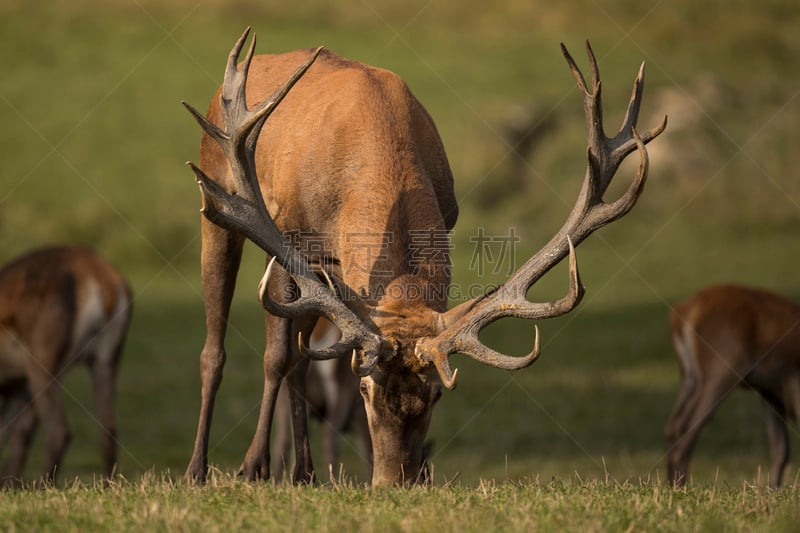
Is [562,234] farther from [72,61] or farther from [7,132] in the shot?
[72,61]

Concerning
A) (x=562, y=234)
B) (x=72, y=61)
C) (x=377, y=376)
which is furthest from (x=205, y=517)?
(x=72, y=61)

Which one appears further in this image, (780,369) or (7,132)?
(7,132)

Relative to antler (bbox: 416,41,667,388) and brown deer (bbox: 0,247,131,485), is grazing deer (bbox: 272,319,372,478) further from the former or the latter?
antler (bbox: 416,41,667,388)

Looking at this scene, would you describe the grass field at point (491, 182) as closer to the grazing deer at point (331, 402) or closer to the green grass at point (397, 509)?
the grazing deer at point (331, 402)

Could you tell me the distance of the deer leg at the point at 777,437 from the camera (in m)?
11.5

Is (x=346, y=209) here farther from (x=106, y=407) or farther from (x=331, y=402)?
(x=331, y=402)

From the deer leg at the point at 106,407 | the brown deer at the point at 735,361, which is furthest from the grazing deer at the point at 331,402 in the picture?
the brown deer at the point at 735,361

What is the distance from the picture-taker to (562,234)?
23.0ft

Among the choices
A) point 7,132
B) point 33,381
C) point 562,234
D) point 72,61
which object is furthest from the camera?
point 72,61

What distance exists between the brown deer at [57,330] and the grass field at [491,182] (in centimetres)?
86

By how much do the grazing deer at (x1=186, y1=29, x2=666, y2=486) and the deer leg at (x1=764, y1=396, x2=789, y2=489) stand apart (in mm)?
5297

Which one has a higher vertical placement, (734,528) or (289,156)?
(289,156)

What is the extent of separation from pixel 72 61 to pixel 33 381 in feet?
73.6

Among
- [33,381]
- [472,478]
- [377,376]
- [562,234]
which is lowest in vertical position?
[472,478]
